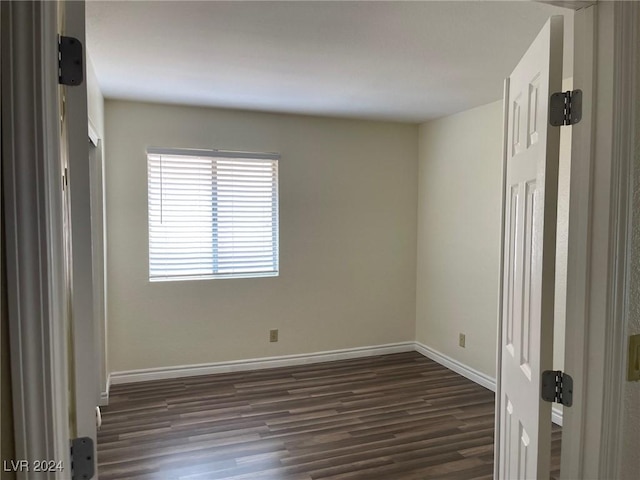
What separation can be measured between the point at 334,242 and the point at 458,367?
65.6 inches

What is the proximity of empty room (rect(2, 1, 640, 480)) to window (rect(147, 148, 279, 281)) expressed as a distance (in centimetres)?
2

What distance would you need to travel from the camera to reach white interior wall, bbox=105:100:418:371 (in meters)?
3.77

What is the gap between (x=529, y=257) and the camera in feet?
4.31

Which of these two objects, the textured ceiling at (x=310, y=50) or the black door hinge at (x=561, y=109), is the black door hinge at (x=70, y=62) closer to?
the black door hinge at (x=561, y=109)

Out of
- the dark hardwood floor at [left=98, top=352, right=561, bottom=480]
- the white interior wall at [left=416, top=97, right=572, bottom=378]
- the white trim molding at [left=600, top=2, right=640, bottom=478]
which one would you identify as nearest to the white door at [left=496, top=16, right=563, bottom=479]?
the white trim molding at [left=600, top=2, right=640, bottom=478]

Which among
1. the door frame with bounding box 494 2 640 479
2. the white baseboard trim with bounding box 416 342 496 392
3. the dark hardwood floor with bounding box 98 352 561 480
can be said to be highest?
the door frame with bounding box 494 2 640 479

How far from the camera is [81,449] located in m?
0.93

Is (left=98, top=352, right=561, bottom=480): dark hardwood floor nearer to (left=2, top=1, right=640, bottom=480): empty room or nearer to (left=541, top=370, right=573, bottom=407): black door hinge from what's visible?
(left=2, top=1, right=640, bottom=480): empty room

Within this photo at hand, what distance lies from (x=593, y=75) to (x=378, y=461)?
7.71 ft

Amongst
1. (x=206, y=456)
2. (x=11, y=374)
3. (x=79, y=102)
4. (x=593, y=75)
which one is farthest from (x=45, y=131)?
(x=206, y=456)

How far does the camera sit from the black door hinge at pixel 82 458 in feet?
3.02

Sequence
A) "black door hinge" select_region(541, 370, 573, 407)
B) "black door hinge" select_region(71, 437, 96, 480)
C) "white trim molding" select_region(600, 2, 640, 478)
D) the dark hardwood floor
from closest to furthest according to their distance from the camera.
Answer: "black door hinge" select_region(71, 437, 96, 480) → "white trim molding" select_region(600, 2, 640, 478) → "black door hinge" select_region(541, 370, 573, 407) → the dark hardwood floor

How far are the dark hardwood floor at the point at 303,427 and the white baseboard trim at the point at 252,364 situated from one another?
8cm

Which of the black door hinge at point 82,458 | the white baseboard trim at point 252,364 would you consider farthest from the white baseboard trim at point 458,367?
the black door hinge at point 82,458
